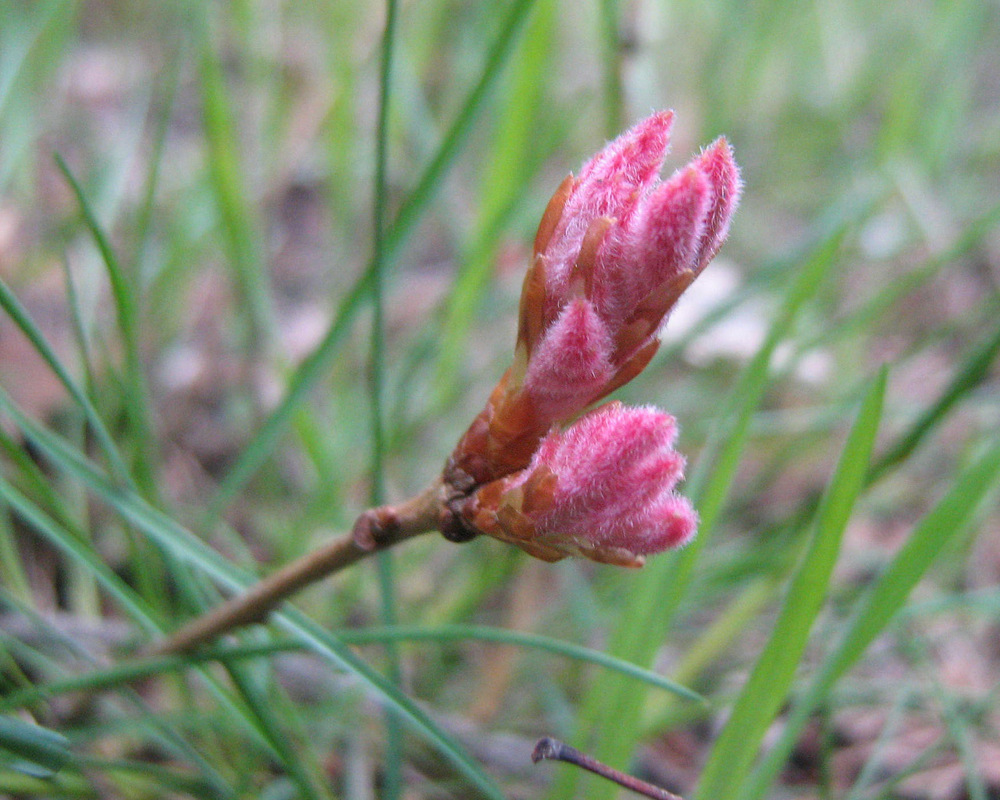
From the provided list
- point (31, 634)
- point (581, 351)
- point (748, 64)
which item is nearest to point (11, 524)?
point (31, 634)

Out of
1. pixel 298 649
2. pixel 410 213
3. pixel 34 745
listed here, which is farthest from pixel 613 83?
pixel 34 745

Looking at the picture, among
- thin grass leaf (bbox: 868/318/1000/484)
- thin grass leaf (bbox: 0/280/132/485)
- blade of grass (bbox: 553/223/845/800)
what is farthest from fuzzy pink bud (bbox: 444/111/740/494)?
thin grass leaf (bbox: 868/318/1000/484)

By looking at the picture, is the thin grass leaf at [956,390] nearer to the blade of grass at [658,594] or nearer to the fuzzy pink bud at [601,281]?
the blade of grass at [658,594]

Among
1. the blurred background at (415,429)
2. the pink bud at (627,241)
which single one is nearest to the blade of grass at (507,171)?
the blurred background at (415,429)

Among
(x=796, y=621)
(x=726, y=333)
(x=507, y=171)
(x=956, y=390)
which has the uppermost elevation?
(x=726, y=333)

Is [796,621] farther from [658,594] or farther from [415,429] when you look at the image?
[415,429]

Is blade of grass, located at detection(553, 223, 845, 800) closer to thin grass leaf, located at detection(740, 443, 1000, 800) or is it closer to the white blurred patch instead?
thin grass leaf, located at detection(740, 443, 1000, 800)
